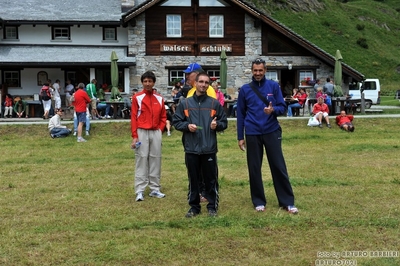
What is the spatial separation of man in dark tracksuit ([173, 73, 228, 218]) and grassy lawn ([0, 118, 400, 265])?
33 cm

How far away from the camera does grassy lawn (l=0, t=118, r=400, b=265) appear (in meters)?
5.01

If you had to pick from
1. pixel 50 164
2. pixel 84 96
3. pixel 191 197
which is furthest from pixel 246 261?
pixel 84 96

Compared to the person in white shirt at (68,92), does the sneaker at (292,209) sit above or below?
below

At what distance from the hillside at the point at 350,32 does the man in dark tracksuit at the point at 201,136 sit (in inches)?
1743

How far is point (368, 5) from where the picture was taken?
8044 centimetres

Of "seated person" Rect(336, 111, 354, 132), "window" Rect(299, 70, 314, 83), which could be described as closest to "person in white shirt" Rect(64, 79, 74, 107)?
"window" Rect(299, 70, 314, 83)

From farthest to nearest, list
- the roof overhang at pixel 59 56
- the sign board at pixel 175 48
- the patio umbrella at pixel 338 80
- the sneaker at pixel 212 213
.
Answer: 1. the sign board at pixel 175 48
2. the roof overhang at pixel 59 56
3. the patio umbrella at pixel 338 80
4. the sneaker at pixel 212 213

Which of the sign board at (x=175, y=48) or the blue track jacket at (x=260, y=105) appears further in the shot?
the sign board at (x=175, y=48)

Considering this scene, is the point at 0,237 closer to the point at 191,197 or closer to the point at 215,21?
the point at 191,197

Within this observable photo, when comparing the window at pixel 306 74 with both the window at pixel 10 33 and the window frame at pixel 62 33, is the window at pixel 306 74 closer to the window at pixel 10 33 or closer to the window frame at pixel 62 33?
the window frame at pixel 62 33

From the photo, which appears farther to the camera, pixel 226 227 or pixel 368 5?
pixel 368 5

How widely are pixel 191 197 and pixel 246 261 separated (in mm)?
1856

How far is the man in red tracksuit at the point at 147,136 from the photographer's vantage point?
776cm

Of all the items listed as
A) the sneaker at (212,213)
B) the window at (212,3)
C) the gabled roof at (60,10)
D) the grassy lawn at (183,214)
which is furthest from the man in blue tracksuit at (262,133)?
the gabled roof at (60,10)
